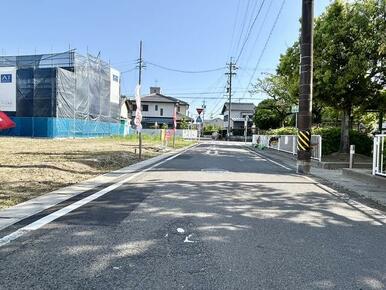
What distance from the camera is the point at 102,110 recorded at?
55938mm

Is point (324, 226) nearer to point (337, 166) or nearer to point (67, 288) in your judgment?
point (67, 288)

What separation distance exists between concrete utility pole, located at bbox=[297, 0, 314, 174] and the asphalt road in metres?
6.28

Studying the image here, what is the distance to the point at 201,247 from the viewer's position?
5.34m

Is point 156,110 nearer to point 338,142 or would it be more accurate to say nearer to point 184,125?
point 184,125

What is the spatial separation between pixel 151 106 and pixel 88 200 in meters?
79.1

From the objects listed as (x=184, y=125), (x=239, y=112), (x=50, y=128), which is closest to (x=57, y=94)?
(x=50, y=128)

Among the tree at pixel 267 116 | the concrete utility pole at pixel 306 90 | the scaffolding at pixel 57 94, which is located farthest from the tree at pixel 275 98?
the concrete utility pole at pixel 306 90

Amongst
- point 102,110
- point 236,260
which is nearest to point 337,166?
point 236,260

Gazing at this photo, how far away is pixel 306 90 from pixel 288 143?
36.8 feet

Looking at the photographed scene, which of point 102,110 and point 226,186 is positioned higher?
point 102,110

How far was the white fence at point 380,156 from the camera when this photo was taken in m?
11.7

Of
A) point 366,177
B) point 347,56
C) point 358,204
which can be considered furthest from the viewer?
point 347,56

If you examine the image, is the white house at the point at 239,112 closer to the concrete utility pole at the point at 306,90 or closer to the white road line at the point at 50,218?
the concrete utility pole at the point at 306,90

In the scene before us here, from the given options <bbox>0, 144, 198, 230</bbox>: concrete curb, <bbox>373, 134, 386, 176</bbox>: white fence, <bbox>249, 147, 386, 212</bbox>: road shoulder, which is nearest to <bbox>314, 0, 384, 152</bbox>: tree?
<bbox>249, 147, 386, 212</bbox>: road shoulder
